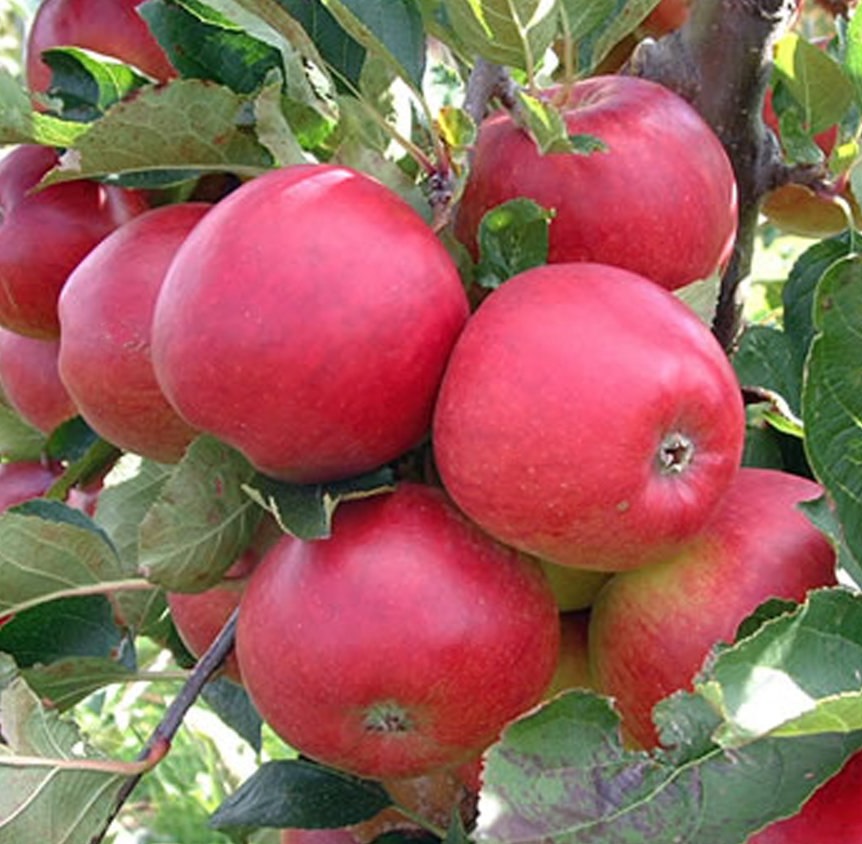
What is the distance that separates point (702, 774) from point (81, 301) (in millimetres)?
390

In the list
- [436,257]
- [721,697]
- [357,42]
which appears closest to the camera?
[721,697]

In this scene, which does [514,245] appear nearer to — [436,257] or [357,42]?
[436,257]

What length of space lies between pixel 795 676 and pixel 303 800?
0.38 metres

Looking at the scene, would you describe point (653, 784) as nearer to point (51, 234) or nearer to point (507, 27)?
point (507, 27)

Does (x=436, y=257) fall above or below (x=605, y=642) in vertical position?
above

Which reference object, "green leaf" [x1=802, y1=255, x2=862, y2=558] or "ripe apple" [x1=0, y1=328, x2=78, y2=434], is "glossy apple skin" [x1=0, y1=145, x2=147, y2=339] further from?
"green leaf" [x1=802, y1=255, x2=862, y2=558]

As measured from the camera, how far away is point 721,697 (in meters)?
0.53

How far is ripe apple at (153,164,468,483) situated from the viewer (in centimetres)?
62

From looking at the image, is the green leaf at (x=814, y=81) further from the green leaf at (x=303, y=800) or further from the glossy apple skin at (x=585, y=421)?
the green leaf at (x=303, y=800)

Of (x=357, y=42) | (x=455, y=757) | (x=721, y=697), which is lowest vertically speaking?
(x=455, y=757)

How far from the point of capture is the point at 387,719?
653 millimetres

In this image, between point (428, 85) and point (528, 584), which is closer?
point (528, 584)

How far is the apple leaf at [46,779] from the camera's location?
0.70 meters

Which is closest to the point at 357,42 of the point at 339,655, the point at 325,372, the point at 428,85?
the point at 428,85
